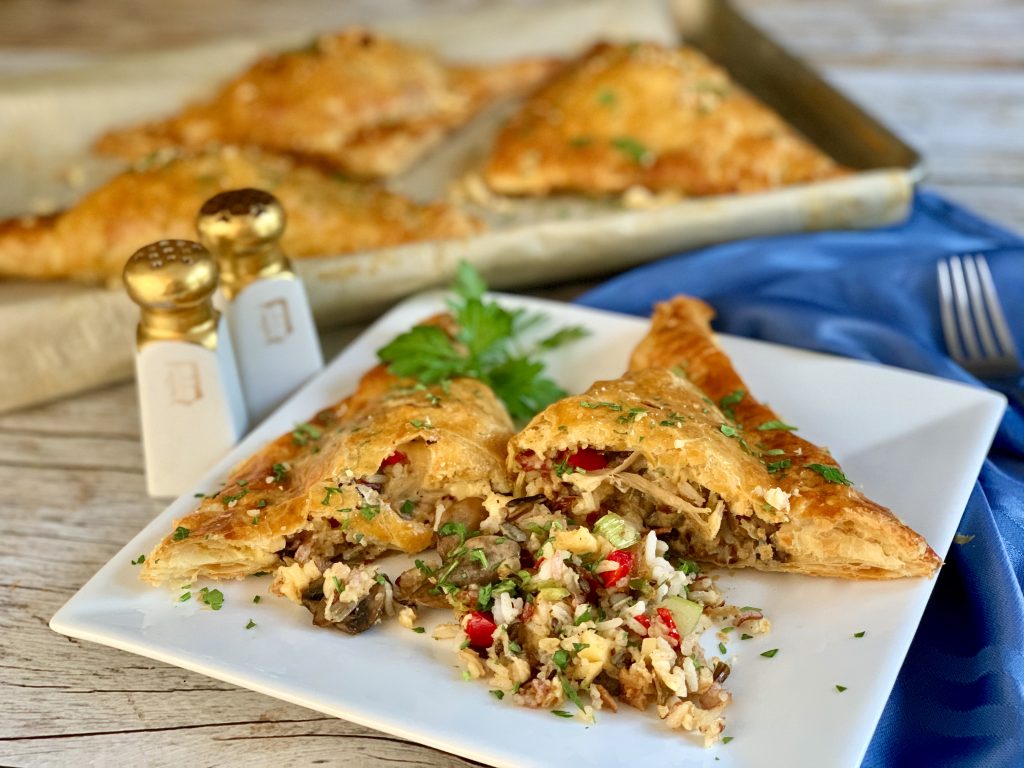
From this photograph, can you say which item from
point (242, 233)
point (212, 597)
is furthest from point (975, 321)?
point (212, 597)

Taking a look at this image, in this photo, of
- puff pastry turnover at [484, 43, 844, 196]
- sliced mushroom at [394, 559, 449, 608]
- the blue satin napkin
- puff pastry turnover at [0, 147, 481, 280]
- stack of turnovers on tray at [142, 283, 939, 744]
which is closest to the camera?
stack of turnovers on tray at [142, 283, 939, 744]

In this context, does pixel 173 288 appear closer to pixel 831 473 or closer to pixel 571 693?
pixel 571 693

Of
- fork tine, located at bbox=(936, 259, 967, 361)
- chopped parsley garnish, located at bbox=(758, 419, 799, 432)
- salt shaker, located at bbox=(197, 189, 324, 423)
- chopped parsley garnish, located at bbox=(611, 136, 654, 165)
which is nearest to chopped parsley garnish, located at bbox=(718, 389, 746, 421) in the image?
chopped parsley garnish, located at bbox=(758, 419, 799, 432)

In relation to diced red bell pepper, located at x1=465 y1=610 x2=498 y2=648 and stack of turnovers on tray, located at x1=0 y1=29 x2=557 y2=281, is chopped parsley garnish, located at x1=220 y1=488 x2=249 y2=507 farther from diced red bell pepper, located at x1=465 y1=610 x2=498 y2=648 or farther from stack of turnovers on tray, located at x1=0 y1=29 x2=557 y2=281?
→ stack of turnovers on tray, located at x1=0 y1=29 x2=557 y2=281

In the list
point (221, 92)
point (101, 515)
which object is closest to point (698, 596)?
point (101, 515)

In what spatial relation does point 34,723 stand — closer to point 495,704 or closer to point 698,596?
point 495,704

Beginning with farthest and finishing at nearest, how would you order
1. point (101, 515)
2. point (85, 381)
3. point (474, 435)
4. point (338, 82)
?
point (338, 82)
point (85, 381)
point (101, 515)
point (474, 435)
